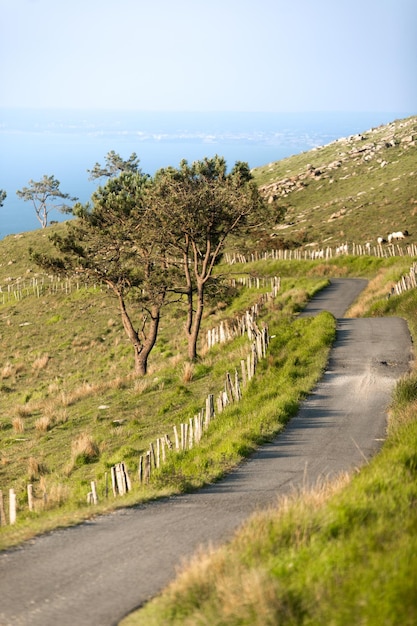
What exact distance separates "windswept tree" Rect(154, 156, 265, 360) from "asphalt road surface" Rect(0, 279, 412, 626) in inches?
563

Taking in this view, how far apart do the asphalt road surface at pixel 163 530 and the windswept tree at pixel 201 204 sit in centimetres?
1429

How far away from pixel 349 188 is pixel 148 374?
208 feet

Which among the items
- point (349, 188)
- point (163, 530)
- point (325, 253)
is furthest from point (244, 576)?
point (349, 188)

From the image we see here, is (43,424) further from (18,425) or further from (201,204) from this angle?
(201,204)

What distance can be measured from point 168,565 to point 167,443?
Result: 9085 millimetres

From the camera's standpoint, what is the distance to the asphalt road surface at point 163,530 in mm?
9258

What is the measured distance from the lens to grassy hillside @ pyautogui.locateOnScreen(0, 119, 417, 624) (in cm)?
1872

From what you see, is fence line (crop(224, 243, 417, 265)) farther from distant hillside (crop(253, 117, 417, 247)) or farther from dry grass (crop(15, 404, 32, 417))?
dry grass (crop(15, 404, 32, 417))

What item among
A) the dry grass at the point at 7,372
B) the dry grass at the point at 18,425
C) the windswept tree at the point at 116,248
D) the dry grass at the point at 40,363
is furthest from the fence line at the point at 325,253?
the dry grass at the point at 18,425

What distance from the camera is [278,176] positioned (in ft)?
372

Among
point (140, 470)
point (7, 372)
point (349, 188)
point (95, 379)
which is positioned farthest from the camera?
point (349, 188)

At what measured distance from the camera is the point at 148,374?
3719cm

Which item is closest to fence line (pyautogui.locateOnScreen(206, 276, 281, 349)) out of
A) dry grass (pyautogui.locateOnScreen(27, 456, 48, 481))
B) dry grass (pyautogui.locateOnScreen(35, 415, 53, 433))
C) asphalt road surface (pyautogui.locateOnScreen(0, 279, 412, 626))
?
dry grass (pyautogui.locateOnScreen(35, 415, 53, 433))

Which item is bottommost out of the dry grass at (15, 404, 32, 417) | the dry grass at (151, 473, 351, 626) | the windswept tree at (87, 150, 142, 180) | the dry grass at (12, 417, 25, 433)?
the dry grass at (15, 404, 32, 417)
